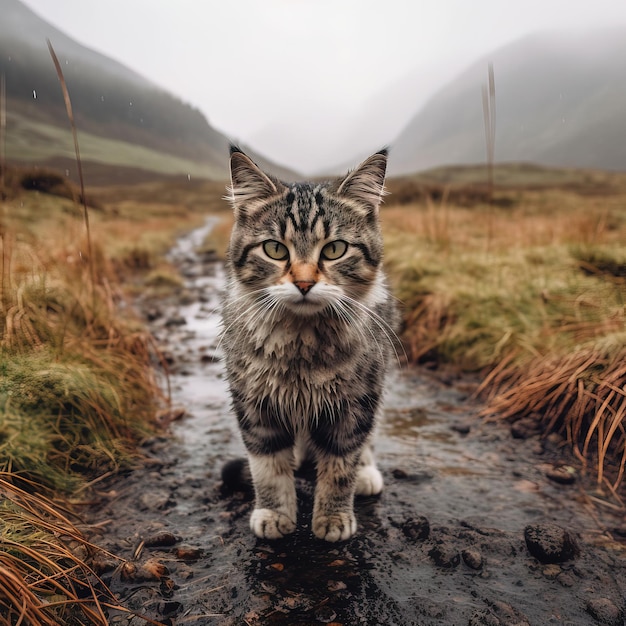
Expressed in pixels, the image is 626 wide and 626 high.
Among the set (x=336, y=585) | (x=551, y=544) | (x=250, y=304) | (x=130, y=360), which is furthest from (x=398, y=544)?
(x=130, y=360)

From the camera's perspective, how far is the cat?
2.44 m

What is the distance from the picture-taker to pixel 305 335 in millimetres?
2438

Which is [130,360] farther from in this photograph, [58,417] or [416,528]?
[416,528]

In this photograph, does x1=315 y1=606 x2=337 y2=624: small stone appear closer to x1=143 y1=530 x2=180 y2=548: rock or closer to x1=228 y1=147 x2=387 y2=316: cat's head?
x1=143 y1=530 x2=180 y2=548: rock

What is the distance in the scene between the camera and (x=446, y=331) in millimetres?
5293

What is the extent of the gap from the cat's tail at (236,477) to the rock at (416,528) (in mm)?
940

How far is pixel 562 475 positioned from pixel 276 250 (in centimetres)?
216

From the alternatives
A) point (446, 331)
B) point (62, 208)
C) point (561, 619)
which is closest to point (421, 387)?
point (446, 331)

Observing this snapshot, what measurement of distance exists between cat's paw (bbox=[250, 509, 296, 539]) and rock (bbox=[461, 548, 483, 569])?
33.0 inches

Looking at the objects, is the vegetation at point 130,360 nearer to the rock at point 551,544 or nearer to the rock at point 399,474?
the rock at point 551,544

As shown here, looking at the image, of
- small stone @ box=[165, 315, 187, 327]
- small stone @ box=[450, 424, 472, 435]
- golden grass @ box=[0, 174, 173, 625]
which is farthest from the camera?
small stone @ box=[165, 315, 187, 327]

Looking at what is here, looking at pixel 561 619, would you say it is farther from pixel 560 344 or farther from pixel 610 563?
pixel 560 344

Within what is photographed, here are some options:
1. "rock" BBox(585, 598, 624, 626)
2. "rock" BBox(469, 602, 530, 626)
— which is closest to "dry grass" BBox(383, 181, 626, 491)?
"rock" BBox(585, 598, 624, 626)

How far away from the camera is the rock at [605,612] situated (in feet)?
6.17
